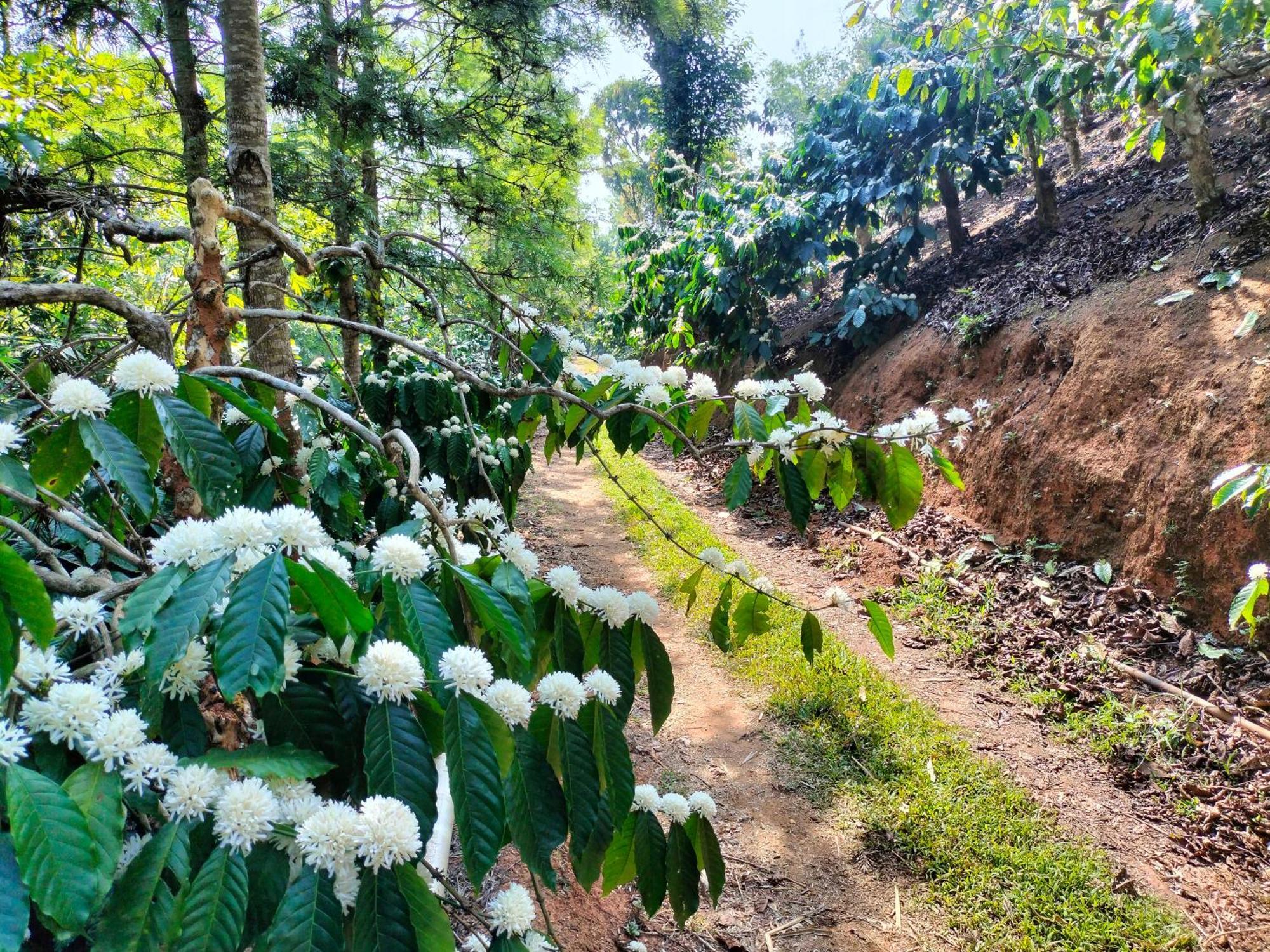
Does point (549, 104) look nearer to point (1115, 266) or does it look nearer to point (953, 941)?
point (1115, 266)

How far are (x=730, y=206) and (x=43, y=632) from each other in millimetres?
7480

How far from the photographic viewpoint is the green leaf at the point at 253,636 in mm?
579

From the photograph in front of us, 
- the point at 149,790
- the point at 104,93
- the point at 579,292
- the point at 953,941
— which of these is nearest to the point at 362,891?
the point at 149,790

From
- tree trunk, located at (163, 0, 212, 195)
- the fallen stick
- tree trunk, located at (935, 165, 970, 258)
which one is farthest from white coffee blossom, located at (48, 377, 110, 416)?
tree trunk, located at (935, 165, 970, 258)

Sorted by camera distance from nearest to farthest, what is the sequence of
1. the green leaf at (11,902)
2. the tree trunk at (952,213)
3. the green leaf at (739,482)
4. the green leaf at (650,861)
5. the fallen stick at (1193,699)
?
1. the green leaf at (11,902)
2. the green leaf at (650,861)
3. the green leaf at (739,482)
4. the fallen stick at (1193,699)
5. the tree trunk at (952,213)

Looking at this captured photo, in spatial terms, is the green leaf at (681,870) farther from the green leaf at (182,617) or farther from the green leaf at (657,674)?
the green leaf at (182,617)

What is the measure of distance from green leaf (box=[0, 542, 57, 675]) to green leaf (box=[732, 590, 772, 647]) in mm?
1115

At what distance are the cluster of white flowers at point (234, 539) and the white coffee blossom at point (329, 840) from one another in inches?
10.1

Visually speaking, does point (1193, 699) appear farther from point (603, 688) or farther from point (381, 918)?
point (381, 918)

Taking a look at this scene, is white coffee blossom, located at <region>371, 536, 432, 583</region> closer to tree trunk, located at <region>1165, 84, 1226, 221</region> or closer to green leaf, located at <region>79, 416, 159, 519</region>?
green leaf, located at <region>79, 416, 159, 519</region>

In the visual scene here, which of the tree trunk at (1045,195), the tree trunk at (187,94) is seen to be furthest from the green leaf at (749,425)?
the tree trunk at (1045,195)

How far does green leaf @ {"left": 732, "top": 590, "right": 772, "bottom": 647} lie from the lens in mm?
1431

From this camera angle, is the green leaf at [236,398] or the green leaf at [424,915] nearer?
the green leaf at [424,915]

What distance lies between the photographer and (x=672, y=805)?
4.09 feet
